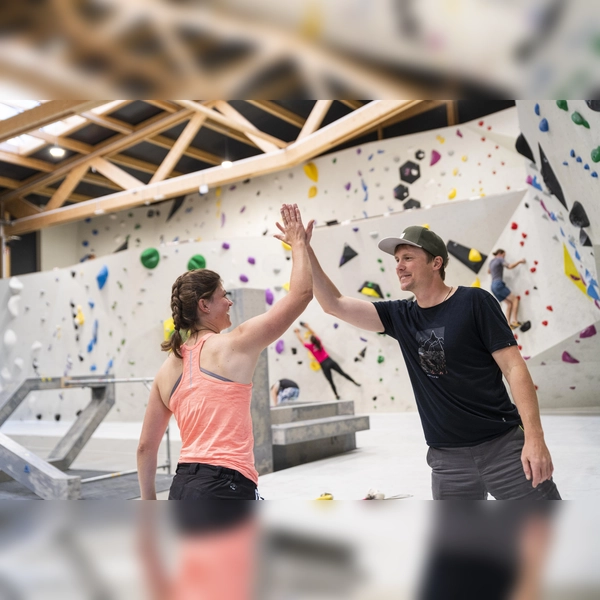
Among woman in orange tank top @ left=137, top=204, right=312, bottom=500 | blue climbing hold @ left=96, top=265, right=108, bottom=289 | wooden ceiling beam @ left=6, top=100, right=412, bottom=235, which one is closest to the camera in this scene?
woman in orange tank top @ left=137, top=204, right=312, bottom=500

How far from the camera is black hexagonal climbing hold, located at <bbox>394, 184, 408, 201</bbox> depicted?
10578 mm

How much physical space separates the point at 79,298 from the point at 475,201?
7.79m

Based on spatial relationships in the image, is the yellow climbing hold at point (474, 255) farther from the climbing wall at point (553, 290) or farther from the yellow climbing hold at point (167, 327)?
the yellow climbing hold at point (167, 327)

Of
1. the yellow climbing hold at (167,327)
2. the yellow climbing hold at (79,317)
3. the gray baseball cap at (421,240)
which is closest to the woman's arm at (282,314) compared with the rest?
the gray baseball cap at (421,240)

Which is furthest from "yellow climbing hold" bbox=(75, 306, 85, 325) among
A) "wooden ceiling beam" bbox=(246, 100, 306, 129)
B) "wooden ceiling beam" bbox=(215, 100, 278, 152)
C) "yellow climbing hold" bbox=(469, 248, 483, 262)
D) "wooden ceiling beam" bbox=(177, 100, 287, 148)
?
"yellow climbing hold" bbox=(469, 248, 483, 262)

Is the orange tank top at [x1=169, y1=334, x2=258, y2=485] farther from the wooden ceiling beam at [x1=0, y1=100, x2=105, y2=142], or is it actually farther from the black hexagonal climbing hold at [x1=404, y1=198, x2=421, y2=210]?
the black hexagonal climbing hold at [x1=404, y1=198, x2=421, y2=210]

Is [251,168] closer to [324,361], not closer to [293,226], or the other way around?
[324,361]

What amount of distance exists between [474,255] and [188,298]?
7.26m

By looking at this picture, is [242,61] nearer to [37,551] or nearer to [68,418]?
[37,551]

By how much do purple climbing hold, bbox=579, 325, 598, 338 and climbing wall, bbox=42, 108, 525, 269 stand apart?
2410 millimetres

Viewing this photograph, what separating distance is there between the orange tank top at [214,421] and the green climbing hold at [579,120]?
3082 mm

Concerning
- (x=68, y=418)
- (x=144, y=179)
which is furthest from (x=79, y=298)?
(x=144, y=179)

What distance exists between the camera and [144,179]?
15906mm

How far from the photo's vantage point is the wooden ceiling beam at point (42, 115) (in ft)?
19.8
